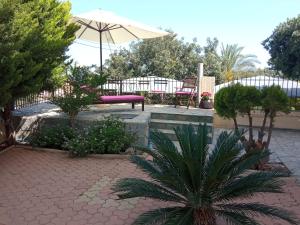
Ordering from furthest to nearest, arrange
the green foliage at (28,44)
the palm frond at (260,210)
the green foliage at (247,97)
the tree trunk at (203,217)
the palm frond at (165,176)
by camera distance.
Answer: the green foliage at (247,97)
the green foliage at (28,44)
the palm frond at (165,176)
the tree trunk at (203,217)
the palm frond at (260,210)

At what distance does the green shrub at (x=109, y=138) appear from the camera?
7.84 metres

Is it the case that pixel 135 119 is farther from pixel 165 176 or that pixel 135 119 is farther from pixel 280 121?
pixel 280 121

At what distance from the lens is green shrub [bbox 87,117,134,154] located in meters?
7.84

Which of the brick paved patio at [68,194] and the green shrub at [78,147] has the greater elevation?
the green shrub at [78,147]

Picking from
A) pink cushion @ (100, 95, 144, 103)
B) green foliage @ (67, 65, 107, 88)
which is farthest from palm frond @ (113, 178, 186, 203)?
pink cushion @ (100, 95, 144, 103)

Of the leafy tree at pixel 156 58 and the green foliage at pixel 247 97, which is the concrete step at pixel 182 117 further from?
the leafy tree at pixel 156 58

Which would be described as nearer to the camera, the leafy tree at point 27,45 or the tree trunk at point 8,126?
the leafy tree at point 27,45

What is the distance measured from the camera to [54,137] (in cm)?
845

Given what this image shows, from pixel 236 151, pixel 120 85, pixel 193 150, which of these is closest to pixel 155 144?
pixel 193 150

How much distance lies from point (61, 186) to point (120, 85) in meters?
8.45

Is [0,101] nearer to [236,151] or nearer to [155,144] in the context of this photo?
[155,144]

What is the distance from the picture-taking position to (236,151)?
4.24 metres

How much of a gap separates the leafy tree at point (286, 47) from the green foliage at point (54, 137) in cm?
930

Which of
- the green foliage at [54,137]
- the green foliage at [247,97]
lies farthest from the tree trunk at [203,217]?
the green foliage at [54,137]
